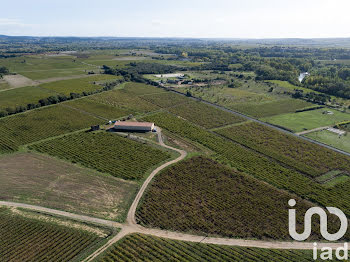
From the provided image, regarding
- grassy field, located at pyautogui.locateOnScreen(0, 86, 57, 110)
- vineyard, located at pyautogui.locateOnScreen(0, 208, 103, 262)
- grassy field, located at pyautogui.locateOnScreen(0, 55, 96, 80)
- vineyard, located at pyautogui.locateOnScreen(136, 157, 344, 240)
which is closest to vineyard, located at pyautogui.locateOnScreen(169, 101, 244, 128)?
vineyard, located at pyautogui.locateOnScreen(136, 157, 344, 240)

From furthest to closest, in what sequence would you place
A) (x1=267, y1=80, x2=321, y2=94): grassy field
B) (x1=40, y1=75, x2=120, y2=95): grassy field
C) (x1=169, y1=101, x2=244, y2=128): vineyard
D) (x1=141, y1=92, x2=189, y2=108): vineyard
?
(x1=267, y1=80, x2=321, y2=94): grassy field, (x1=40, y1=75, x2=120, y2=95): grassy field, (x1=141, y1=92, x2=189, y2=108): vineyard, (x1=169, y1=101, x2=244, y2=128): vineyard

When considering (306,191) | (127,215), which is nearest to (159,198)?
(127,215)

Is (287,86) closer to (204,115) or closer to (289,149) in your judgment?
(204,115)

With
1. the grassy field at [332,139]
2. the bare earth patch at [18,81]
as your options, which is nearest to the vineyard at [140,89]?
the bare earth patch at [18,81]

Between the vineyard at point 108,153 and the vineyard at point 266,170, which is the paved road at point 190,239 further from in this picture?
the vineyard at point 108,153

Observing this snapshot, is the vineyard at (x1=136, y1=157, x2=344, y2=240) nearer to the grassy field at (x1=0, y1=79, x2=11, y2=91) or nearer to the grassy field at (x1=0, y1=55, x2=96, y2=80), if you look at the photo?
the grassy field at (x1=0, y1=79, x2=11, y2=91)

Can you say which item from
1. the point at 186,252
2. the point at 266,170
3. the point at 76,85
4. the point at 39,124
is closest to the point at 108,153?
the point at 39,124
